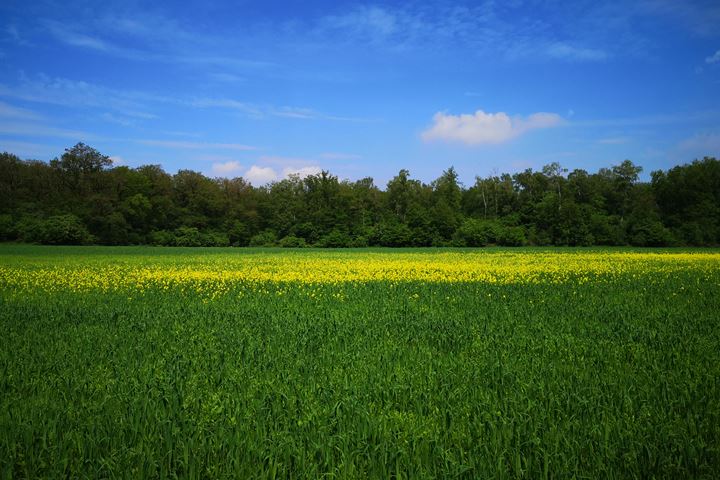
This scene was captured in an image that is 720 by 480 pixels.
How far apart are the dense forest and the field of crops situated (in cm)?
7061

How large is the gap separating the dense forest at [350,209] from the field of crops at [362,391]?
7061 centimetres

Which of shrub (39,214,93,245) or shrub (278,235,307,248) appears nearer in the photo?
shrub (39,214,93,245)

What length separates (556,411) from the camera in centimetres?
539

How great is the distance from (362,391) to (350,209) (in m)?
88.2

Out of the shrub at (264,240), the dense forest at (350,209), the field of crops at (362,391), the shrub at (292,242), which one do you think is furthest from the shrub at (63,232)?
the field of crops at (362,391)

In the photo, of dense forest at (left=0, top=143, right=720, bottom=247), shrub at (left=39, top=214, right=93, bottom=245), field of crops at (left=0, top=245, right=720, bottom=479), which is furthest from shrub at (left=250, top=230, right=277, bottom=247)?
field of crops at (left=0, top=245, right=720, bottom=479)

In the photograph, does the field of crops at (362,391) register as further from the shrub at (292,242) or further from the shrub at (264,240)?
the shrub at (264,240)

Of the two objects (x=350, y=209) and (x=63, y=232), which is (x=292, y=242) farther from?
(x=63, y=232)

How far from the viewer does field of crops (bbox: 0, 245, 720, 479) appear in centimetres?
431

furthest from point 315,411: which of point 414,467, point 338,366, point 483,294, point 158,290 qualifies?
point 158,290

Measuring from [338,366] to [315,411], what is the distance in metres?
1.98

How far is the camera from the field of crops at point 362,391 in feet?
14.1

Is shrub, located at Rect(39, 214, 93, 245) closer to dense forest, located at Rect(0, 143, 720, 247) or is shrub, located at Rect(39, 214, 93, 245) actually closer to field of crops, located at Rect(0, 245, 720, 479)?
dense forest, located at Rect(0, 143, 720, 247)

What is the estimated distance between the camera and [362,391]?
612cm
